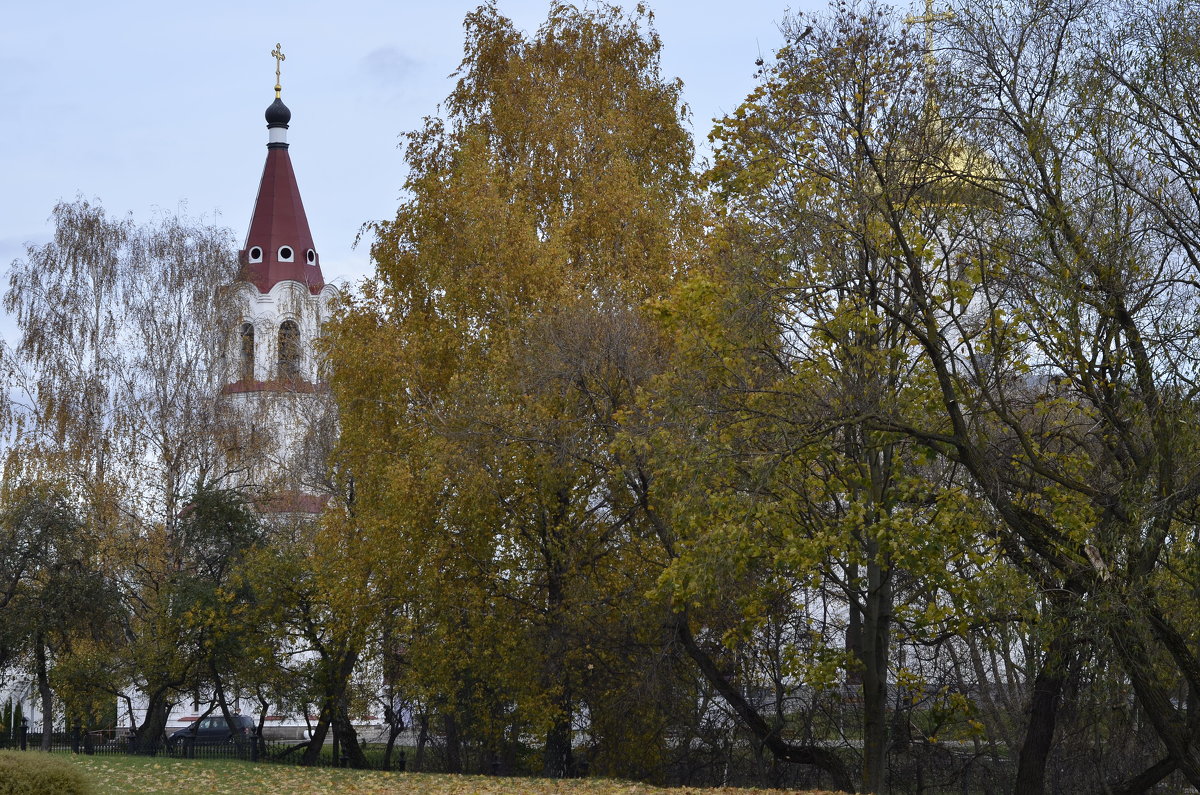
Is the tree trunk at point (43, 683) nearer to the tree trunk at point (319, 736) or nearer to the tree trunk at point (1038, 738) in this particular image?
the tree trunk at point (319, 736)

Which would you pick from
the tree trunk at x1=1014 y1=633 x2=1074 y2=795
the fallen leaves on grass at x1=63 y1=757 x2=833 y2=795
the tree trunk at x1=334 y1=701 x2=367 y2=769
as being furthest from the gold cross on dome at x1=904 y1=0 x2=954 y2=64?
the tree trunk at x1=334 y1=701 x2=367 y2=769

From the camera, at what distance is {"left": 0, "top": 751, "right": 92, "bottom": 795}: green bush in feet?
33.2

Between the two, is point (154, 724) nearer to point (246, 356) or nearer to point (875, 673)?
point (246, 356)

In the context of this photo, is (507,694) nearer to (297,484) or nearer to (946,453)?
(946,453)

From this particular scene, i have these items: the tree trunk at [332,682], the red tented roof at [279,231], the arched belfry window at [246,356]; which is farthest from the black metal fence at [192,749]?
the red tented roof at [279,231]

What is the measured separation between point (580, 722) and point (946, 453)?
10497 mm

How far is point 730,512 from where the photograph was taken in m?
13.7

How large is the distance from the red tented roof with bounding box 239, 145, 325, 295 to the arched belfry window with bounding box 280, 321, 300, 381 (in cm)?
339

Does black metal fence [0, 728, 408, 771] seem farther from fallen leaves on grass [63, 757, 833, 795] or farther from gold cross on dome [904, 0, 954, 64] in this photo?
gold cross on dome [904, 0, 954, 64]

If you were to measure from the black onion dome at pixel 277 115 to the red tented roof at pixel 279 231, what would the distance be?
103 centimetres

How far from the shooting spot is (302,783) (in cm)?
1650

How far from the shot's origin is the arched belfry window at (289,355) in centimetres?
3965

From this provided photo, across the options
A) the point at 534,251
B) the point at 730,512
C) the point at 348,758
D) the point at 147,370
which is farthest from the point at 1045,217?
the point at 147,370

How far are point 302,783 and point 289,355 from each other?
25.4m
